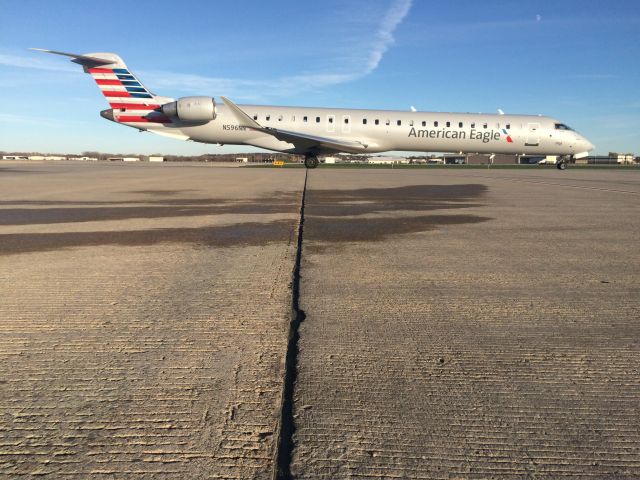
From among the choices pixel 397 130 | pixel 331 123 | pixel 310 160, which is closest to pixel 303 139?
pixel 331 123

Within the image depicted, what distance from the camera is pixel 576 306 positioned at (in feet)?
11.1

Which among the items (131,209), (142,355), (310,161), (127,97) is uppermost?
(127,97)

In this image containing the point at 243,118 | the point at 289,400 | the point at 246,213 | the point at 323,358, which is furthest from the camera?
the point at 243,118

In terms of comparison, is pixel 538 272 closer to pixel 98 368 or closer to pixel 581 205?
pixel 98 368

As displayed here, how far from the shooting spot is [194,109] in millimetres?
23969

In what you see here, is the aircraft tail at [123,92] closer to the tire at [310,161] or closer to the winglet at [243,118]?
the winglet at [243,118]

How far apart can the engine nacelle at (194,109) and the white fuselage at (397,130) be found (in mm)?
461

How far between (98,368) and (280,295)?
57.5 inches

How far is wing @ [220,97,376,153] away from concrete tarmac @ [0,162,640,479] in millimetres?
18118

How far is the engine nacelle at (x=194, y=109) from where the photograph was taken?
2395 centimetres

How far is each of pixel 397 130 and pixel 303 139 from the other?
5.58 meters

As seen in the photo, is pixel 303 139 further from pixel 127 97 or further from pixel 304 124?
pixel 127 97

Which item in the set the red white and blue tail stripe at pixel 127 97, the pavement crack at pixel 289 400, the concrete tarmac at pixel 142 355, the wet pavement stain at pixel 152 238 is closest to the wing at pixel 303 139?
the red white and blue tail stripe at pixel 127 97

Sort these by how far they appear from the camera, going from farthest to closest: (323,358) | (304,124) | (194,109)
A: 1. (304,124)
2. (194,109)
3. (323,358)
